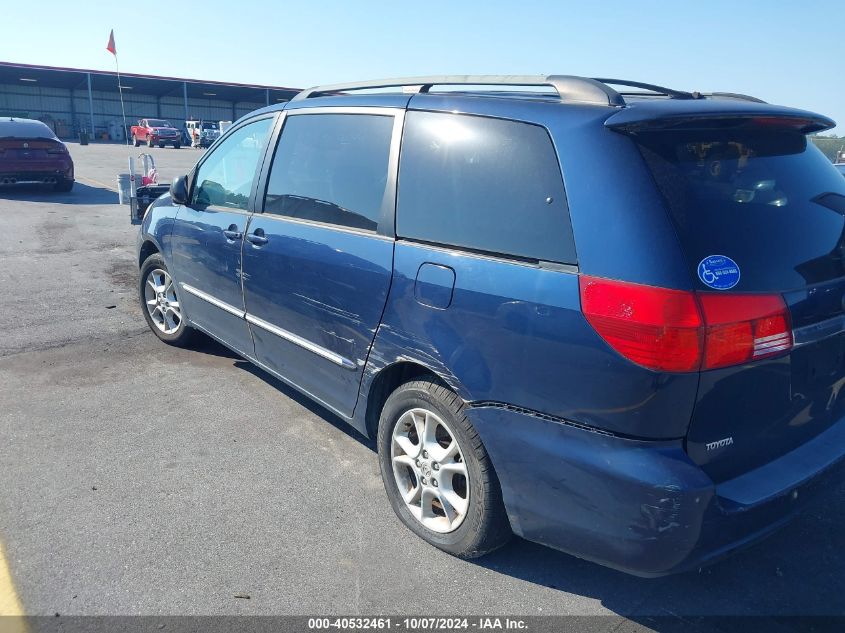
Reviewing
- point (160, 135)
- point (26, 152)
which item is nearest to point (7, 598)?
point (26, 152)

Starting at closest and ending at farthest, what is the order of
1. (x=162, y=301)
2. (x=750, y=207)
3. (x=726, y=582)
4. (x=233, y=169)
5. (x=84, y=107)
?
(x=750, y=207) < (x=726, y=582) < (x=233, y=169) < (x=162, y=301) < (x=84, y=107)

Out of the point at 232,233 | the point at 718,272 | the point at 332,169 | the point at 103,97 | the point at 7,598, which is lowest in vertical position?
the point at 7,598

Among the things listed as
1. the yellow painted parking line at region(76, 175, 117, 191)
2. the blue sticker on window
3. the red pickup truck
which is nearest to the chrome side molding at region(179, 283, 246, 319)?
the blue sticker on window

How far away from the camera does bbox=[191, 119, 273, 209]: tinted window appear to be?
4.27 metres

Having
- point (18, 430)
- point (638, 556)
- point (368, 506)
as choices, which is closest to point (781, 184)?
point (638, 556)

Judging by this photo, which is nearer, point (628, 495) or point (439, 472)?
point (628, 495)

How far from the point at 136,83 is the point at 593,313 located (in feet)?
204

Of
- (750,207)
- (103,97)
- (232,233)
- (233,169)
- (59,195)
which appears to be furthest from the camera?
(103,97)

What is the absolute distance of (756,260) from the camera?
7.60 ft

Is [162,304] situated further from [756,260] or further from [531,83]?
[756,260]

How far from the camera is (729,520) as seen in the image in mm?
2291

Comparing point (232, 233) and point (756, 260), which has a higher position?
point (756, 260)

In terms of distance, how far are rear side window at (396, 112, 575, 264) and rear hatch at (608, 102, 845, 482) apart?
0.36 metres

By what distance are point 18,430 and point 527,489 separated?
319cm
